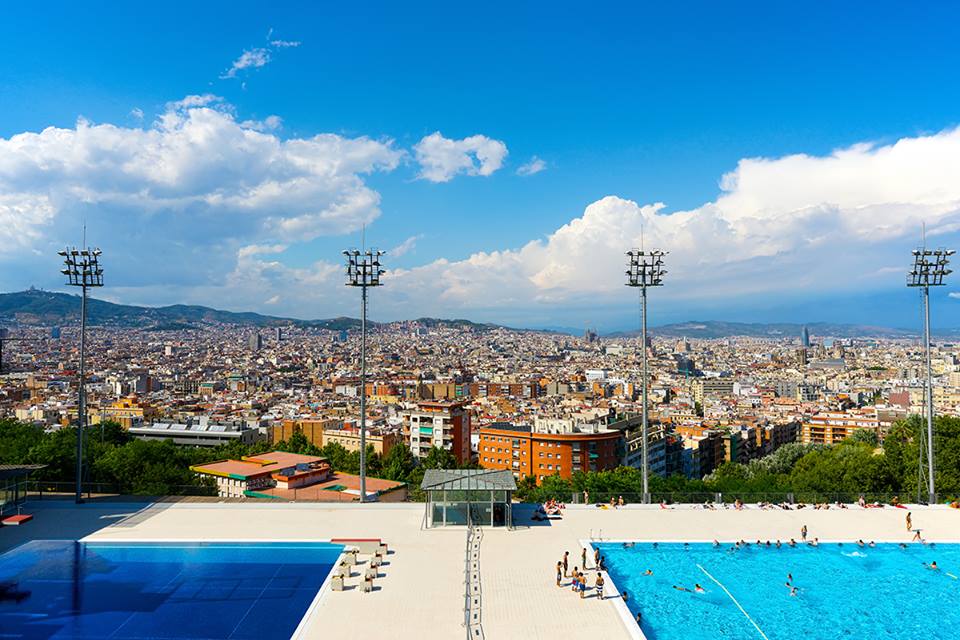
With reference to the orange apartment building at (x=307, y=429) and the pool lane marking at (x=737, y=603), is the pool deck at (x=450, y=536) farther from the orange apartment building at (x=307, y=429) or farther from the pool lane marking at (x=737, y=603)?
the orange apartment building at (x=307, y=429)

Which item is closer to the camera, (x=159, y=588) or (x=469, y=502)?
(x=159, y=588)

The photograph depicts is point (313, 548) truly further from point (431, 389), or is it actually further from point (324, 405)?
point (431, 389)

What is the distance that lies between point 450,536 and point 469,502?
44.9 inches

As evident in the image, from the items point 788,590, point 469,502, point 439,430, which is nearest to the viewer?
point 788,590

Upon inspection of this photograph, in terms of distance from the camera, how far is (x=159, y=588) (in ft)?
40.3

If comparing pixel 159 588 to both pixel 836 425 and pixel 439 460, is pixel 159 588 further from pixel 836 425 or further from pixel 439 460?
pixel 836 425

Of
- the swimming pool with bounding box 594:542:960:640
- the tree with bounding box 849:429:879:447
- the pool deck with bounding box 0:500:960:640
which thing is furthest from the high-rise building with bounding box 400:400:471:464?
the swimming pool with bounding box 594:542:960:640

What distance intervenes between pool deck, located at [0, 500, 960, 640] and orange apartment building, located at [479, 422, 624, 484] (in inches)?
1163

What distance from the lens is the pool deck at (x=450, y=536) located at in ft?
34.5

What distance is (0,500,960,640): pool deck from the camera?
10523 mm

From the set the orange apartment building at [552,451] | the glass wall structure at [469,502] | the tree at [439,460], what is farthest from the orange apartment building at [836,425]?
the glass wall structure at [469,502]

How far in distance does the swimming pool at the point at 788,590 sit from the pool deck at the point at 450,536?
0.77m

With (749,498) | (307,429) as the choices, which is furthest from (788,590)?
(307,429)

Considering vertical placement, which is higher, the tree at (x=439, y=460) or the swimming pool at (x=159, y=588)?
the swimming pool at (x=159, y=588)
